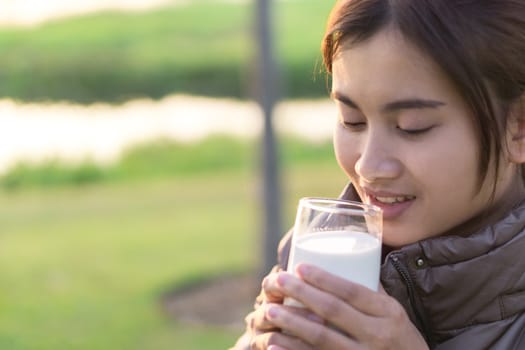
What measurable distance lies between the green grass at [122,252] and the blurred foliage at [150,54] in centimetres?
102

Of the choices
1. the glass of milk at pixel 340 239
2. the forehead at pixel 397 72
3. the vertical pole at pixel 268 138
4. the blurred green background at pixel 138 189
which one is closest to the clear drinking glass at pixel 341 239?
the glass of milk at pixel 340 239

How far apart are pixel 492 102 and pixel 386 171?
260mm

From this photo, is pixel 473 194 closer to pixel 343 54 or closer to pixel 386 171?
pixel 386 171

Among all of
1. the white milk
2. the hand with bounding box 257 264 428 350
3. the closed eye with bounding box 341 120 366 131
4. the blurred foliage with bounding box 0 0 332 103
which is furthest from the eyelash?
the blurred foliage with bounding box 0 0 332 103

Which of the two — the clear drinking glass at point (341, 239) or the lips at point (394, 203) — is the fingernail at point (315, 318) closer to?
the clear drinking glass at point (341, 239)

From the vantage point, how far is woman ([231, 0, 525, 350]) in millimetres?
1800

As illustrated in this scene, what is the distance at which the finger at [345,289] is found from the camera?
1769 millimetres

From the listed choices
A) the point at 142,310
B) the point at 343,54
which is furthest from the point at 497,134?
the point at 142,310

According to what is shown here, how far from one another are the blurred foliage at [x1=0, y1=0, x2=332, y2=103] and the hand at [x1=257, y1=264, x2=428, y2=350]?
6.73 metres

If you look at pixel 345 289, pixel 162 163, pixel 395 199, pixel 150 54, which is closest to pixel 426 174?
pixel 395 199

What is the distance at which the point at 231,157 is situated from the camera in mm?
9164

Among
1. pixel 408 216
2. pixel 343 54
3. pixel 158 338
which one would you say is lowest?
pixel 158 338

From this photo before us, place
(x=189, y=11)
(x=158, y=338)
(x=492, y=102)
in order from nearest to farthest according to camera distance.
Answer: (x=492, y=102) → (x=158, y=338) → (x=189, y=11)

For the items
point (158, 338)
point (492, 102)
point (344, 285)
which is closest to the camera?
point (344, 285)
